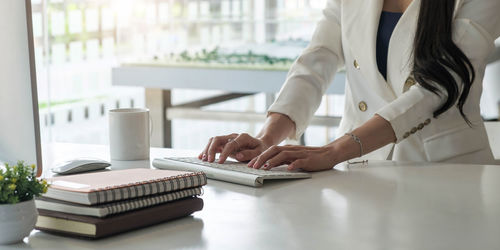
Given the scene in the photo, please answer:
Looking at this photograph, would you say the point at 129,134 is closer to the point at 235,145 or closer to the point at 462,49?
the point at 235,145

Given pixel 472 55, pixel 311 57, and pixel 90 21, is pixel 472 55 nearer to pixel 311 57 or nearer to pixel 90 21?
pixel 311 57

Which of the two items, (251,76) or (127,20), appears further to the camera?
(127,20)

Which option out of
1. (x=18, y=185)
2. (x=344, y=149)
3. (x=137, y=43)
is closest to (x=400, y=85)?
(x=344, y=149)

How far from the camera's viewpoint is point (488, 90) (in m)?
4.79

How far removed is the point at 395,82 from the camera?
1813mm

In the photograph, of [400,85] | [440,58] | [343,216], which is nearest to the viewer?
[343,216]

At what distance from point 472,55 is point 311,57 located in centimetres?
43

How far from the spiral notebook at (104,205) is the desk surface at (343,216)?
4 cm

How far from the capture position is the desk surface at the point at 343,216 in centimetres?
95

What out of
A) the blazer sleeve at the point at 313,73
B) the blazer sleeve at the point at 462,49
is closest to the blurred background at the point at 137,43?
the blazer sleeve at the point at 313,73

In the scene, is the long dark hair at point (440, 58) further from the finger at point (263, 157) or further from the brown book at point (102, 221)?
the brown book at point (102, 221)

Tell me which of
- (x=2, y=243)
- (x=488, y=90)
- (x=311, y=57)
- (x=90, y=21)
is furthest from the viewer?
(x=90, y=21)

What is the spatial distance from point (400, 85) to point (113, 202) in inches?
39.4

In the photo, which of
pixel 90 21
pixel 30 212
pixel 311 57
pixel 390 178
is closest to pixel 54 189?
pixel 30 212
